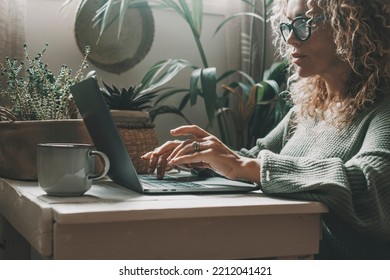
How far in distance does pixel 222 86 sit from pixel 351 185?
107 centimetres

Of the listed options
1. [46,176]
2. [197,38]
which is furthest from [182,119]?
[46,176]

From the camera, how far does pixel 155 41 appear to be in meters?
1.98

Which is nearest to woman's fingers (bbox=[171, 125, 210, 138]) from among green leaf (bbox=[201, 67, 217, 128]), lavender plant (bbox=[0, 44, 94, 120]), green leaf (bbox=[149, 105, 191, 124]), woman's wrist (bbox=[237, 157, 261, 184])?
woman's wrist (bbox=[237, 157, 261, 184])

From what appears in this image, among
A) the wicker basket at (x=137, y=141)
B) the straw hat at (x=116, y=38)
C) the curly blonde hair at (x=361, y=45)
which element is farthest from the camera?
the straw hat at (x=116, y=38)

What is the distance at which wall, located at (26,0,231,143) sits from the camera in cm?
181

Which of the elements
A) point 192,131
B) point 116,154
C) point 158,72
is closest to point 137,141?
point 192,131

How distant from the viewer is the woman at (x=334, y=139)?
89cm

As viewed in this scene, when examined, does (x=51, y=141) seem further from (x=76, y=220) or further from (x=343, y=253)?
(x=343, y=253)

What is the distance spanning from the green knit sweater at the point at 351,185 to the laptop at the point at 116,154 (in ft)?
0.30

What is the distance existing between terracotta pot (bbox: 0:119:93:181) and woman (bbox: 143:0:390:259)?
0.57 feet

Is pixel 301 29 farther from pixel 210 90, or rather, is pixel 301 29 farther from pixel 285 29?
pixel 210 90

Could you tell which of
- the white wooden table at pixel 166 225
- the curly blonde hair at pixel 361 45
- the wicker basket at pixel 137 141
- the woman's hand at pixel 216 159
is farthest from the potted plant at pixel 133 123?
the curly blonde hair at pixel 361 45

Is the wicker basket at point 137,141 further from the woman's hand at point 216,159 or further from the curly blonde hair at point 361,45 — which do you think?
the curly blonde hair at point 361,45

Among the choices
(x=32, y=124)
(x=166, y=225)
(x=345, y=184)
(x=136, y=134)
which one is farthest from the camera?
(x=136, y=134)
